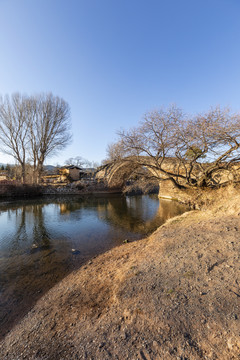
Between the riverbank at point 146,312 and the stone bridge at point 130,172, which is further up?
the stone bridge at point 130,172

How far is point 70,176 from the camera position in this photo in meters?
31.3

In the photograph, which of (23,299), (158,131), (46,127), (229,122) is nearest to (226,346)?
(23,299)

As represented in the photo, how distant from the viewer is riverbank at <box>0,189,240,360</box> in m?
1.75

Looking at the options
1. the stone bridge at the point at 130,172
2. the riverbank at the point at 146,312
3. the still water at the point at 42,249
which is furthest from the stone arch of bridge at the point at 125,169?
the riverbank at the point at 146,312

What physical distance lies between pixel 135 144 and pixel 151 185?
170 inches

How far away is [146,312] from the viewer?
224 cm

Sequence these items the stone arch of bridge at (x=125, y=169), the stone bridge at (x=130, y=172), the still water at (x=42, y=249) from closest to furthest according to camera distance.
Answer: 1. the still water at (x=42, y=249)
2. the stone bridge at (x=130, y=172)
3. the stone arch of bridge at (x=125, y=169)

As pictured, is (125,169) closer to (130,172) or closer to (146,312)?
(130,172)

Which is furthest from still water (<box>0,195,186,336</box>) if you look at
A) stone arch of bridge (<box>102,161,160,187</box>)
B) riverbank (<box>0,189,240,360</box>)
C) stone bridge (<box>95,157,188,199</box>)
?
stone arch of bridge (<box>102,161,160,187</box>)

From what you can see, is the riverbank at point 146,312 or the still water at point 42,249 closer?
the riverbank at point 146,312

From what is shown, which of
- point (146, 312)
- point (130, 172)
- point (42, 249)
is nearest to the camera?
point (146, 312)

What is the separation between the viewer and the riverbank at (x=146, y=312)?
175 centimetres

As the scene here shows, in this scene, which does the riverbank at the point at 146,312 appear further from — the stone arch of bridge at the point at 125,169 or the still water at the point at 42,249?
the stone arch of bridge at the point at 125,169

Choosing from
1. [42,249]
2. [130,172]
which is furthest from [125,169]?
[42,249]
